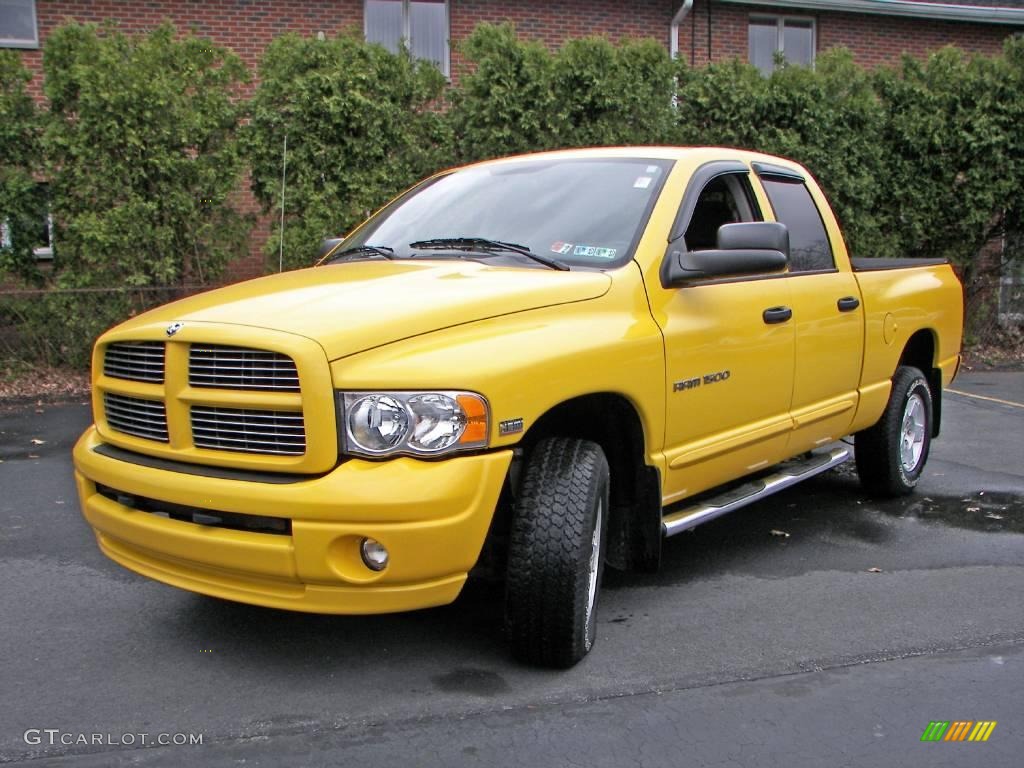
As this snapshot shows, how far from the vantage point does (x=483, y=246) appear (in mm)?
4363

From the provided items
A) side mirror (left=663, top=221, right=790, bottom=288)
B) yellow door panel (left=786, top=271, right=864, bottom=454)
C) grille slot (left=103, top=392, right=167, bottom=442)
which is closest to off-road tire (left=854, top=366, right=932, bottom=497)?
yellow door panel (left=786, top=271, right=864, bottom=454)

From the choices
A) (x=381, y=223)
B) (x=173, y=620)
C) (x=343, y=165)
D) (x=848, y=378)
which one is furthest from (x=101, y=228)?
(x=848, y=378)

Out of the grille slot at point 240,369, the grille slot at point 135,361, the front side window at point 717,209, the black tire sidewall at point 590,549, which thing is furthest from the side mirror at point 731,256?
the grille slot at point 135,361

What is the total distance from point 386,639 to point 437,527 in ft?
3.27

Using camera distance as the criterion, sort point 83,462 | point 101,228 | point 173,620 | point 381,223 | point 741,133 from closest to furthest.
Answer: point 83,462 → point 173,620 → point 381,223 → point 101,228 → point 741,133

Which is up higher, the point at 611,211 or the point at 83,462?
the point at 611,211

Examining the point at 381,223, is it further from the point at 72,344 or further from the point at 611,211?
the point at 72,344

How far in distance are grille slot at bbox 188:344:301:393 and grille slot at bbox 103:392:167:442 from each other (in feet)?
0.73

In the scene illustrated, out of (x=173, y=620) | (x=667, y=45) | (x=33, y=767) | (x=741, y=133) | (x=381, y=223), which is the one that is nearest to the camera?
(x=33, y=767)

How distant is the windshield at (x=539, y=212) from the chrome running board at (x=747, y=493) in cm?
109

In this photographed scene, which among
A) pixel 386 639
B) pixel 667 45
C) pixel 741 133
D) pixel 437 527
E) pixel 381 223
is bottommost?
pixel 386 639

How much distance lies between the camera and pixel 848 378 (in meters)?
5.34

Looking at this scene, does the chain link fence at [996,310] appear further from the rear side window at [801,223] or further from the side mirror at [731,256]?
the side mirror at [731,256]

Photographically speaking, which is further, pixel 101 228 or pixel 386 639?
pixel 101 228
